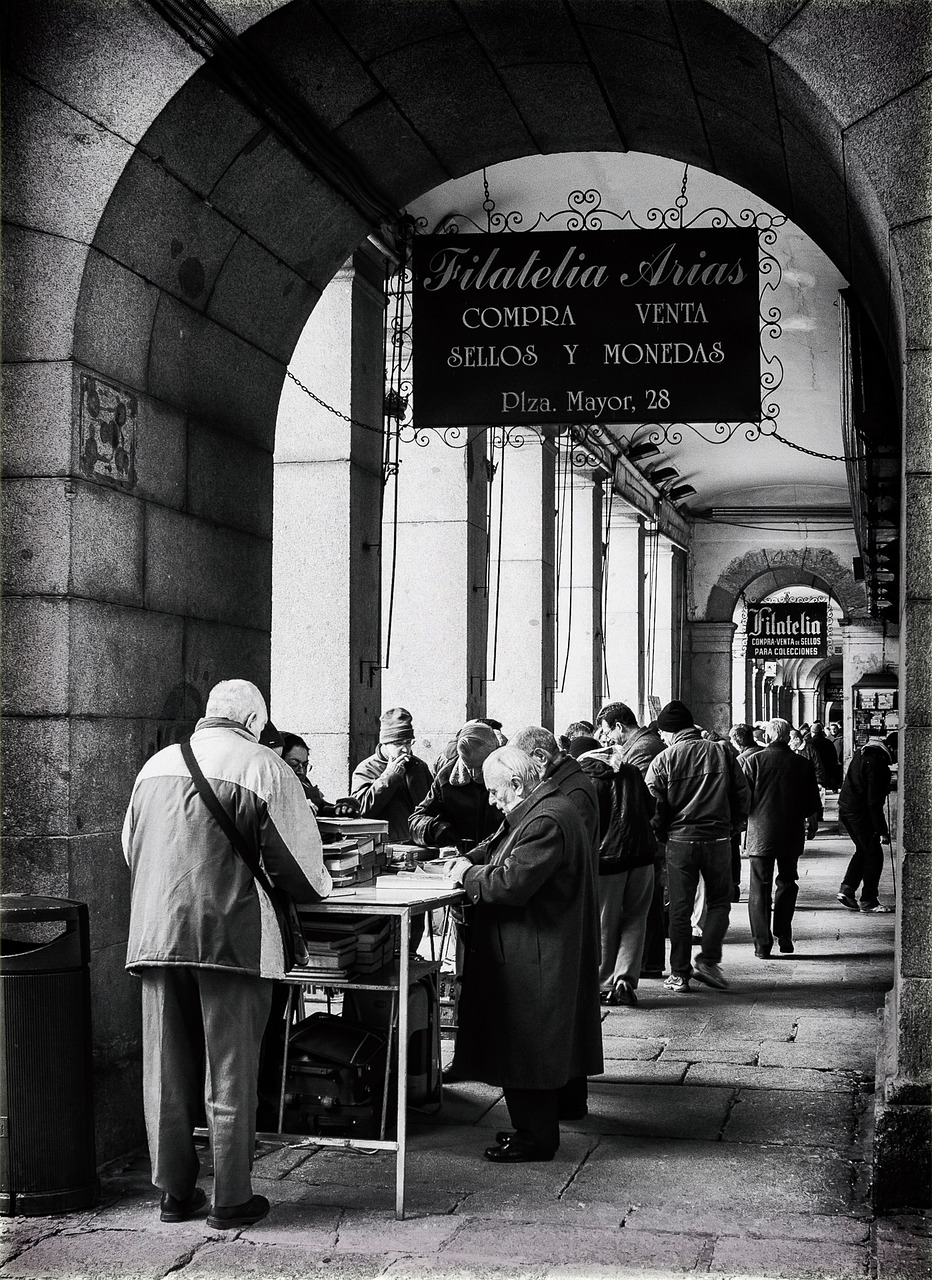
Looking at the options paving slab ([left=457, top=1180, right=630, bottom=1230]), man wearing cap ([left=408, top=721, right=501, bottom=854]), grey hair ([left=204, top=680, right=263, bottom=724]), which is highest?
grey hair ([left=204, top=680, right=263, bottom=724])

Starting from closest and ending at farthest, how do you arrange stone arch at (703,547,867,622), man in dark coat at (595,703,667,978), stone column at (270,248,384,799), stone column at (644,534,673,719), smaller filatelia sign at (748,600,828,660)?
1. stone column at (270,248,384,799)
2. man in dark coat at (595,703,667,978)
3. stone column at (644,534,673,719)
4. stone arch at (703,547,867,622)
5. smaller filatelia sign at (748,600,828,660)

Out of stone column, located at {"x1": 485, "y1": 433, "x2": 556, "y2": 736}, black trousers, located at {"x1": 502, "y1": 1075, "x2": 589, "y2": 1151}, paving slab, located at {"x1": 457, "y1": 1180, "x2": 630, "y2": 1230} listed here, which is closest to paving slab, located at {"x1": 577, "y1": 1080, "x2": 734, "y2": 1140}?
black trousers, located at {"x1": 502, "y1": 1075, "x2": 589, "y2": 1151}

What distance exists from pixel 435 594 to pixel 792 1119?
6586 millimetres

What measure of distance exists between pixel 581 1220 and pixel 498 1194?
36 centimetres

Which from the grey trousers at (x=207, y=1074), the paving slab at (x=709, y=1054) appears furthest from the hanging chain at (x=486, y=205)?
the paving slab at (x=709, y=1054)

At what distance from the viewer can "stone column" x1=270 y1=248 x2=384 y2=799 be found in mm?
9008

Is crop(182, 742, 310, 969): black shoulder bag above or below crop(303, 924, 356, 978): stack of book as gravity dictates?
above

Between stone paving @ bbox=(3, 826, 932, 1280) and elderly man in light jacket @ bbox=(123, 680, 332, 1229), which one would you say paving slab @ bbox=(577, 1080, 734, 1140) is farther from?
elderly man in light jacket @ bbox=(123, 680, 332, 1229)

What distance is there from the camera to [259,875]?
173 inches

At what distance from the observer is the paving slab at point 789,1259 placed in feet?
13.2

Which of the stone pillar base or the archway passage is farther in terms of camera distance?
the archway passage

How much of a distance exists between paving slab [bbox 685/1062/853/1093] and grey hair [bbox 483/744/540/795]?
1982 mm

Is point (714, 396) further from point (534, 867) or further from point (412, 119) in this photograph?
point (534, 867)

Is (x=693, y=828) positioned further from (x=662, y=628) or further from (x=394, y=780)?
(x=662, y=628)
